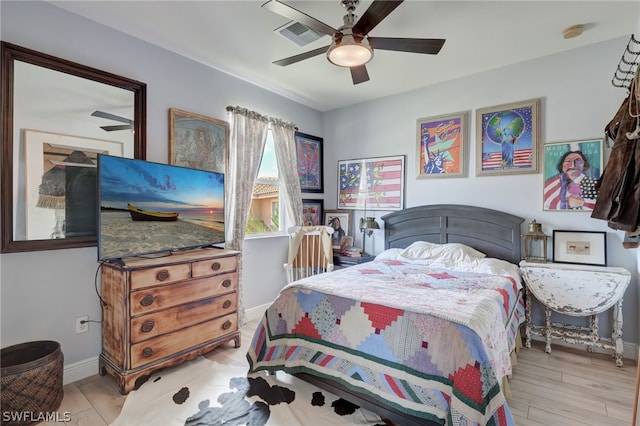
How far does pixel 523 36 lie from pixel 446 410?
3.02 meters

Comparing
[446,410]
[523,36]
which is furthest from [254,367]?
[523,36]

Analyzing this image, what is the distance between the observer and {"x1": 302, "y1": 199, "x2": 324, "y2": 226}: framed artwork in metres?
4.41

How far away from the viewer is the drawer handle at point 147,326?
221cm

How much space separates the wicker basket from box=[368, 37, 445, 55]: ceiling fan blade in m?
2.96

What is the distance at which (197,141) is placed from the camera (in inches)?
122

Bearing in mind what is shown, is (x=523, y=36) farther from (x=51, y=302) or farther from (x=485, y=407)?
(x=51, y=302)

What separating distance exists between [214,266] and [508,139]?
326 centimetres

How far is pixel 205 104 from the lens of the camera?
3.19 metres

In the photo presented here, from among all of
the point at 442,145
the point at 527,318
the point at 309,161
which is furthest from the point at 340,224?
the point at 527,318

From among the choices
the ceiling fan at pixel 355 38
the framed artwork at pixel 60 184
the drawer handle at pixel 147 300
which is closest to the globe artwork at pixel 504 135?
the ceiling fan at pixel 355 38

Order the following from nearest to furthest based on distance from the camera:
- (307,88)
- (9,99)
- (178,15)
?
(9,99)
(178,15)
(307,88)

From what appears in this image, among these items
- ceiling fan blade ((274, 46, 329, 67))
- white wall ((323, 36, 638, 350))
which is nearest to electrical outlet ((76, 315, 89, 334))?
ceiling fan blade ((274, 46, 329, 67))

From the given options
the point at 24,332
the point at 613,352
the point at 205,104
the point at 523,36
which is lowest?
the point at 613,352

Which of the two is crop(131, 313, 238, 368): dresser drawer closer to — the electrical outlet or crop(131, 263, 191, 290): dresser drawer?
crop(131, 263, 191, 290): dresser drawer
